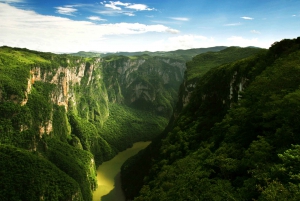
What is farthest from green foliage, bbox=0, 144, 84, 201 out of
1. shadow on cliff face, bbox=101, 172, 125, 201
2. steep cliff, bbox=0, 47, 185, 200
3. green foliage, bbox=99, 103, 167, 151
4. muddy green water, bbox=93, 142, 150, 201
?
green foliage, bbox=99, 103, 167, 151

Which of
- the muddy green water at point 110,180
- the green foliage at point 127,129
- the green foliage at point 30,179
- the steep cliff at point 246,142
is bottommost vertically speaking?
the muddy green water at point 110,180

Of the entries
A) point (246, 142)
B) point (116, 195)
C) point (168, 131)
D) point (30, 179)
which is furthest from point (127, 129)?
point (246, 142)

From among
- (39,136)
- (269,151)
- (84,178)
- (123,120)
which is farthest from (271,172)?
(123,120)

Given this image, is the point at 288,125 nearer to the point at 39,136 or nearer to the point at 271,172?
the point at 271,172

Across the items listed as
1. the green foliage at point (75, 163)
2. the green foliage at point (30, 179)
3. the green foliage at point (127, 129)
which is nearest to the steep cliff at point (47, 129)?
the green foliage at point (75, 163)

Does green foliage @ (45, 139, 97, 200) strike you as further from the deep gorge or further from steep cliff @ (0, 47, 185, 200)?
the deep gorge

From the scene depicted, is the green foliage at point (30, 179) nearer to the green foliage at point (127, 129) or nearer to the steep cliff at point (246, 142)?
the steep cliff at point (246, 142)
